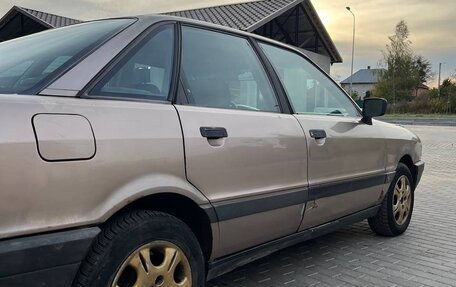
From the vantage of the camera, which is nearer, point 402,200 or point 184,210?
point 184,210

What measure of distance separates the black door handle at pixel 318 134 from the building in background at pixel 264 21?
13.6m

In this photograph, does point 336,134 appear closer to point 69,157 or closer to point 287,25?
point 69,157

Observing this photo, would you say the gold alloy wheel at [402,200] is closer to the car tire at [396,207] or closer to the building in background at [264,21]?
the car tire at [396,207]

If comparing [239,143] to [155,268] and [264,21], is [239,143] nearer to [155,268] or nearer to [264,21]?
[155,268]

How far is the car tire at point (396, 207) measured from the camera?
442cm

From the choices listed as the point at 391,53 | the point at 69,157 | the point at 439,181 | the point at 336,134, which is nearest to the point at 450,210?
the point at 439,181

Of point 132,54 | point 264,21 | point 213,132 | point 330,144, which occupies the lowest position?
point 330,144

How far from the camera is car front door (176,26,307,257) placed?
7.94 ft

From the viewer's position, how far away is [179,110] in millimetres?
2361

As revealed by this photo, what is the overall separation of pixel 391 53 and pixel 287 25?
1341 inches

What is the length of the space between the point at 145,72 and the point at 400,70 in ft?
185

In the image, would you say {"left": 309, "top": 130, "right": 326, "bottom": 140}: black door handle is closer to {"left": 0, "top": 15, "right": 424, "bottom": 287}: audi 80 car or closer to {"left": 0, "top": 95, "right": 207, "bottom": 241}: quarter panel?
{"left": 0, "top": 15, "right": 424, "bottom": 287}: audi 80 car

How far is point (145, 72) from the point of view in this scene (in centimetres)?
237

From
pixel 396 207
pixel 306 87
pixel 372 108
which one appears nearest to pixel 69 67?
pixel 306 87
